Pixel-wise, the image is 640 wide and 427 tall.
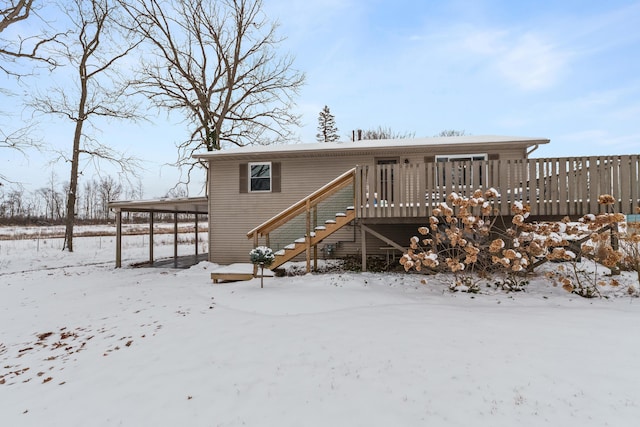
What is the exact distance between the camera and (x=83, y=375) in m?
Result: 3.71

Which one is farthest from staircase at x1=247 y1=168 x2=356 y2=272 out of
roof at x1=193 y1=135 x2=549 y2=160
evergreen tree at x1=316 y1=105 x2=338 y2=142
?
evergreen tree at x1=316 y1=105 x2=338 y2=142

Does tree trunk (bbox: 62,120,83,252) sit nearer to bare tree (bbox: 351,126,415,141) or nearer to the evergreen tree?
the evergreen tree

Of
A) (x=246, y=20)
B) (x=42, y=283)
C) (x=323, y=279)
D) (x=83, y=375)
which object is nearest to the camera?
(x=83, y=375)

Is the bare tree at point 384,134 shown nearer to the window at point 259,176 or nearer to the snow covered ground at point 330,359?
the window at point 259,176

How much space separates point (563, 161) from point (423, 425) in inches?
278

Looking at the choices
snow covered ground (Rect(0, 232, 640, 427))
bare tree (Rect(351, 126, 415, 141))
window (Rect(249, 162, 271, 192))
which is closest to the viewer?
snow covered ground (Rect(0, 232, 640, 427))

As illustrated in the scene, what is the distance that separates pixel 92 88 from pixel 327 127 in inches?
913

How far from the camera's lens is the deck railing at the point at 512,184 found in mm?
6793

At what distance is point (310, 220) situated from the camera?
8.39 metres

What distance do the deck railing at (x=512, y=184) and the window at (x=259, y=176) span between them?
4356 mm

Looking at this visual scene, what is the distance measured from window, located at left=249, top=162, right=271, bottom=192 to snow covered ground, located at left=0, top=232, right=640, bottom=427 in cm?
508

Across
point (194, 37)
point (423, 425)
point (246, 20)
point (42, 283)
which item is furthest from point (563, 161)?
point (194, 37)

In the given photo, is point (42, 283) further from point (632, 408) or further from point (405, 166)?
point (632, 408)

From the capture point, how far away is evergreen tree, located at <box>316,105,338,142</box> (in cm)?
3603
